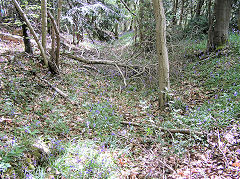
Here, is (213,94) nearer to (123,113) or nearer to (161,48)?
(161,48)

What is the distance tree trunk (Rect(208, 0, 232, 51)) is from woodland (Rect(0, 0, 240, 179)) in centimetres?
Answer: 4

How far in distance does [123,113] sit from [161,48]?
7.61 ft

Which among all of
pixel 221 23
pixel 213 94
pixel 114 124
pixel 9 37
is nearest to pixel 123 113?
pixel 114 124

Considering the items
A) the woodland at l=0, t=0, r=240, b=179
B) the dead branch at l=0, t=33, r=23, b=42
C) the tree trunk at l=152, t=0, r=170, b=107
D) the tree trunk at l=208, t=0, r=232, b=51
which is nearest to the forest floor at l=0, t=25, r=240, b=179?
the woodland at l=0, t=0, r=240, b=179

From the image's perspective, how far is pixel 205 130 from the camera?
3.77m

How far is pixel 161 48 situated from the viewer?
5246 millimetres

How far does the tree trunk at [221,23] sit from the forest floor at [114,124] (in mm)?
670

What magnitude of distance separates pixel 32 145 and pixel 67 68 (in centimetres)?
516

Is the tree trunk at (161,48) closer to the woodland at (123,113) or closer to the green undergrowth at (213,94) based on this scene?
the woodland at (123,113)

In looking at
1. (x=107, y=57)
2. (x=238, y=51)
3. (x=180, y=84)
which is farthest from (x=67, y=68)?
(x=238, y=51)

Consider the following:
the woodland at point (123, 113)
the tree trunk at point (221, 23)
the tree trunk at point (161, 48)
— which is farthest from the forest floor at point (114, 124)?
the tree trunk at point (221, 23)

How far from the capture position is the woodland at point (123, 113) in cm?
301

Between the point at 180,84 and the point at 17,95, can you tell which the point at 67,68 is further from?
the point at 180,84

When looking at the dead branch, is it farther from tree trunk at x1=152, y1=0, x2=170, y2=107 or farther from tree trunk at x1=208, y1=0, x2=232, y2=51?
tree trunk at x1=208, y1=0, x2=232, y2=51
